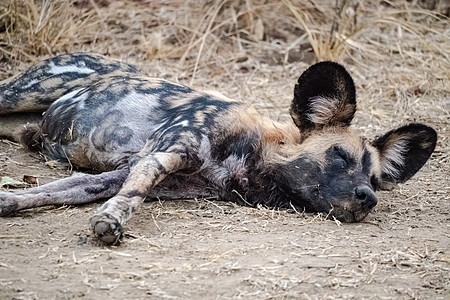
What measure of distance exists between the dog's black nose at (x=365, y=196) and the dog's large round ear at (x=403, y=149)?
49 centimetres

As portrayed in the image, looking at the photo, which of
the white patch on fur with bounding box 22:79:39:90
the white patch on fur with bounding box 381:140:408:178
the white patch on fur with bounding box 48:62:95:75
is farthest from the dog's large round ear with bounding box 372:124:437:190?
the white patch on fur with bounding box 22:79:39:90

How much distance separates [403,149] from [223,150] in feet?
3.33

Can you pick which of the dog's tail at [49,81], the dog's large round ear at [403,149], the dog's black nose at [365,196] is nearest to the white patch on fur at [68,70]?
the dog's tail at [49,81]

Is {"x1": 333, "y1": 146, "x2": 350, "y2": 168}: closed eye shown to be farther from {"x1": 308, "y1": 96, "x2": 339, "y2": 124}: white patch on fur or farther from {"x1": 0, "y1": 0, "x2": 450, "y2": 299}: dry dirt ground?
{"x1": 0, "y1": 0, "x2": 450, "y2": 299}: dry dirt ground

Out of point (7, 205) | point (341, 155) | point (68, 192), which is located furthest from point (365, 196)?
point (7, 205)

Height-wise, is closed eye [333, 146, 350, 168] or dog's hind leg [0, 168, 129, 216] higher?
closed eye [333, 146, 350, 168]

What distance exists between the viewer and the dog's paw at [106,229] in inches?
112

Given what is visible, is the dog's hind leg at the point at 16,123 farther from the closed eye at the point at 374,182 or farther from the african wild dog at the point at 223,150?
the closed eye at the point at 374,182

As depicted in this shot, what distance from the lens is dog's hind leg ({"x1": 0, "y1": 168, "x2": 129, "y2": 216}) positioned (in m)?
3.28

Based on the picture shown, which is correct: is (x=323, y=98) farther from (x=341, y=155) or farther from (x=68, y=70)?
(x=68, y=70)

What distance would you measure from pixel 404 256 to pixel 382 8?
18.9 feet

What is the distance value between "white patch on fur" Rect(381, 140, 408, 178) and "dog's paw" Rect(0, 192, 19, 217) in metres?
1.95

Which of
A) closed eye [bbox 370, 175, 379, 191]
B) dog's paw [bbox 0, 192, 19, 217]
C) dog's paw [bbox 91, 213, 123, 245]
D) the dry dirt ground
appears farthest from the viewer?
closed eye [bbox 370, 175, 379, 191]

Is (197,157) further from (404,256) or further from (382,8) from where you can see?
(382,8)
